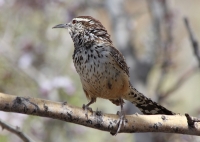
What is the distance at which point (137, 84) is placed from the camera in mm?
4918

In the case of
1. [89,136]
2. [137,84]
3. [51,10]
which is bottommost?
[89,136]

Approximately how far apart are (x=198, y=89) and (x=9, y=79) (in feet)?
18.5

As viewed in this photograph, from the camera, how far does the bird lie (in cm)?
328

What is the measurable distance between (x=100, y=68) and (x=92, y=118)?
0.81 m

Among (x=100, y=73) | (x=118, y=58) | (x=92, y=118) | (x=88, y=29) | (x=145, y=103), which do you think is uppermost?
(x=88, y=29)

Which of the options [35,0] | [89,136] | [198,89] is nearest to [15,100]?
[35,0]

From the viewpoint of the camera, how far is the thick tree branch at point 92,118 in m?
2.33

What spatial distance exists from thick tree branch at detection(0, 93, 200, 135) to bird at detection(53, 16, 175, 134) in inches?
20.1

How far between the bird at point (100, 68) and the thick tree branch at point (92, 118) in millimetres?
510

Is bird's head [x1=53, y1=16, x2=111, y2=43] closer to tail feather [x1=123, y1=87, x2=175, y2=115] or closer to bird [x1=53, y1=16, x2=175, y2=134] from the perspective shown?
bird [x1=53, y1=16, x2=175, y2=134]

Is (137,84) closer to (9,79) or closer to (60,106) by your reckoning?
(9,79)

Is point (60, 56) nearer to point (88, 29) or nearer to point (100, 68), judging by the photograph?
point (88, 29)

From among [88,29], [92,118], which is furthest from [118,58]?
[92,118]

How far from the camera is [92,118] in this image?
2512mm
